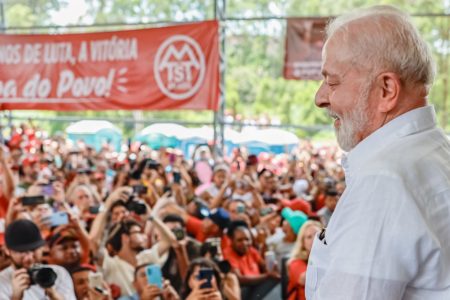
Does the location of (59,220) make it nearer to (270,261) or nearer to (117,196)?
(117,196)

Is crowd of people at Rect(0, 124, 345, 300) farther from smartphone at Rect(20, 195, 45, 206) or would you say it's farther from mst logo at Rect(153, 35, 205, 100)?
mst logo at Rect(153, 35, 205, 100)

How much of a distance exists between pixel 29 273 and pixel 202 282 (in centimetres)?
92

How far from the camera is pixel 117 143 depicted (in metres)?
19.2

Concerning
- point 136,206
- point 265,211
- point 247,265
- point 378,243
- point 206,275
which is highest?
point 378,243

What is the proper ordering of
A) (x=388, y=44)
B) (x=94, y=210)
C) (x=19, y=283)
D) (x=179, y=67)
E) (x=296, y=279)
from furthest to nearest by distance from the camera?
(x=179, y=67), (x=94, y=210), (x=296, y=279), (x=19, y=283), (x=388, y=44)

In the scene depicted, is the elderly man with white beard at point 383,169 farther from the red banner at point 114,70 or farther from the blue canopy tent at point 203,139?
the blue canopy tent at point 203,139

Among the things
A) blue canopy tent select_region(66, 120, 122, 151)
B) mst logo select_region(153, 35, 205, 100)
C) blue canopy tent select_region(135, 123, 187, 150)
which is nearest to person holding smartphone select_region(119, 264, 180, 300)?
mst logo select_region(153, 35, 205, 100)

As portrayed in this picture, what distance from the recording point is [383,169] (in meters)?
1.03

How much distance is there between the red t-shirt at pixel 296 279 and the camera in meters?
4.13

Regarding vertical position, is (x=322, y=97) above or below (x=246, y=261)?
above

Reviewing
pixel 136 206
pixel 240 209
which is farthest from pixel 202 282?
pixel 240 209

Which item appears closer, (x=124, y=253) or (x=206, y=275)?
(x=206, y=275)

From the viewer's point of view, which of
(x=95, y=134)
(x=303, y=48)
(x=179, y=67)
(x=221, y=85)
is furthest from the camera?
(x=95, y=134)

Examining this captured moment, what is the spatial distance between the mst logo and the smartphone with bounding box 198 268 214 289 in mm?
4279
